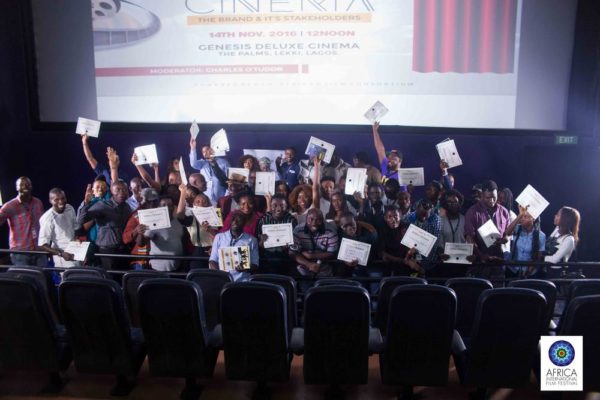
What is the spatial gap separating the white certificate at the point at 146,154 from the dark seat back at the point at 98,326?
2.98m

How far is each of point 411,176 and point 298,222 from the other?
4.55ft

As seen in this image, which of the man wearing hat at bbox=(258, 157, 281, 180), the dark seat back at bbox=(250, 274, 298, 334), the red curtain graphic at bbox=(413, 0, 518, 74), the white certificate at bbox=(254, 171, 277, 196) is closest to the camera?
the dark seat back at bbox=(250, 274, 298, 334)

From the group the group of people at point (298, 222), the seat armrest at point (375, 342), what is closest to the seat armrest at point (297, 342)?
the seat armrest at point (375, 342)

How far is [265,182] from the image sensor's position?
5.38 m

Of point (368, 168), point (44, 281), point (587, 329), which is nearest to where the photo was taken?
point (587, 329)

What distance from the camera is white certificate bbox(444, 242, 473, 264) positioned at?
4.81 meters

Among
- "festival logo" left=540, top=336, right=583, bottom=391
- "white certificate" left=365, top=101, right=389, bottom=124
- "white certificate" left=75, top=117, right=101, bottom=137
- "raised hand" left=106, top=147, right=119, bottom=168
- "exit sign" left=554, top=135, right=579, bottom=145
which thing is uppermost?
"white certificate" left=365, top=101, right=389, bottom=124

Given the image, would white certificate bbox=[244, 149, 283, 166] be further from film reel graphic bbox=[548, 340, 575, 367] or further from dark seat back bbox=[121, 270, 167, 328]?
film reel graphic bbox=[548, 340, 575, 367]

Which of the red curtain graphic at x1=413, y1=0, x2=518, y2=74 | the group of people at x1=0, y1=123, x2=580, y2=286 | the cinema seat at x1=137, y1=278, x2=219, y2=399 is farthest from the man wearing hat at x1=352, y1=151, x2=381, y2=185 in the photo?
the cinema seat at x1=137, y1=278, x2=219, y2=399

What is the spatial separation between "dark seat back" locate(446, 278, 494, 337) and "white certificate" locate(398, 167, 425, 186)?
80.1 inches

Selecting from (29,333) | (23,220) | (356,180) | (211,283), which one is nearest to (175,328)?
(211,283)

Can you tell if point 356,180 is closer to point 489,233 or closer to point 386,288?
point 489,233

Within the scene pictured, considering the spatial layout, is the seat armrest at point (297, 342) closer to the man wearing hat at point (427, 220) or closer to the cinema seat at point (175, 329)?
the cinema seat at point (175, 329)

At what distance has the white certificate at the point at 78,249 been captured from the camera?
16.1 feet
